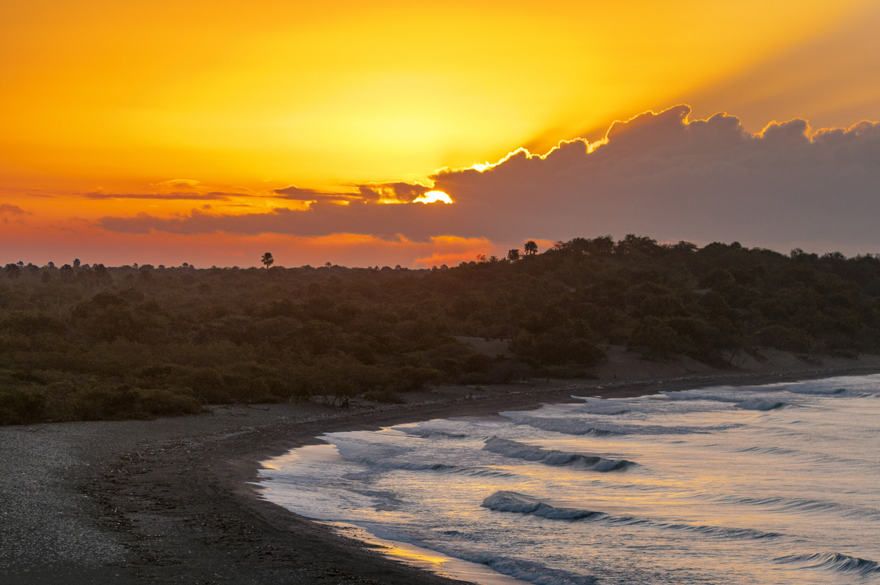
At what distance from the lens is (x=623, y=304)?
90.8 meters

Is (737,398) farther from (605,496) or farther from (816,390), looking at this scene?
(605,496)

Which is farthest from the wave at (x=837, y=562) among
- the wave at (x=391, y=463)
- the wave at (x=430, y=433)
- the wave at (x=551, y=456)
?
the wave at (x=430, y=433)

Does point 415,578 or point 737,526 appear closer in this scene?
point 415,578

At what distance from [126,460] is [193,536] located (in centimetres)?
970

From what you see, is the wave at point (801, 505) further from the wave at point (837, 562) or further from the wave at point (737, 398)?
the wave at point (737, 398)

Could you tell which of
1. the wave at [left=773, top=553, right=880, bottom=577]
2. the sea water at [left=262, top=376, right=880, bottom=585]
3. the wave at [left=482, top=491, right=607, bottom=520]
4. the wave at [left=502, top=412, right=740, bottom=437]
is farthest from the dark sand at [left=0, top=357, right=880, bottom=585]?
the wave at [left=502, top=412, right=740, bottom=437]

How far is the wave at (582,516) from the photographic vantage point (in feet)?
62.5

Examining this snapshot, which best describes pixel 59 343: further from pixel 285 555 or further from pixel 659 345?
pixel 659 345

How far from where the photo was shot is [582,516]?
20312 mm

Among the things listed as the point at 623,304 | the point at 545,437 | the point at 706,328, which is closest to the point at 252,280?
the point at 623,304

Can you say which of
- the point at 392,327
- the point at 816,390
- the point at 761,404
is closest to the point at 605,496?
the point at 761,404

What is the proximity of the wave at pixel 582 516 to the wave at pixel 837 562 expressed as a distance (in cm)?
159

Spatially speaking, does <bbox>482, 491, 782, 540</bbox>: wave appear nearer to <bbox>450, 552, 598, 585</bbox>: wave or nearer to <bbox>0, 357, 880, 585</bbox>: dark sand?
<bbox>450, 552, 598, 585</bbox>: wave

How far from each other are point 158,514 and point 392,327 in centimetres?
5097
